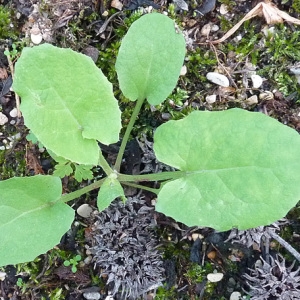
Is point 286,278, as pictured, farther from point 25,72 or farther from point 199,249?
point 25,72

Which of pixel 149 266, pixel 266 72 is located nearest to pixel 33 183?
pixel 149 266

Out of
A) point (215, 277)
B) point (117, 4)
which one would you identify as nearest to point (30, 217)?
point (215, 277)

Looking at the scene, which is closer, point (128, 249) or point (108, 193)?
point (108, 193)

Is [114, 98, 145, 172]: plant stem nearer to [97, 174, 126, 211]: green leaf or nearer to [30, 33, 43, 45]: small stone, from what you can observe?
[97, 174, 126, 211]: green leaf

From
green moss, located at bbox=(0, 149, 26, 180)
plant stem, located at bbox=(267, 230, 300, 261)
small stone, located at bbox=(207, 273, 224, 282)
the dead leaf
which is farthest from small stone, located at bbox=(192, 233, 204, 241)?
the dead leaf

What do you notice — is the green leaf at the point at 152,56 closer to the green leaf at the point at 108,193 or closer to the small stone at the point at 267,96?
the green leaf at the point at 108,193

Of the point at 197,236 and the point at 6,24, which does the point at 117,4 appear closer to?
the point at 6,24
